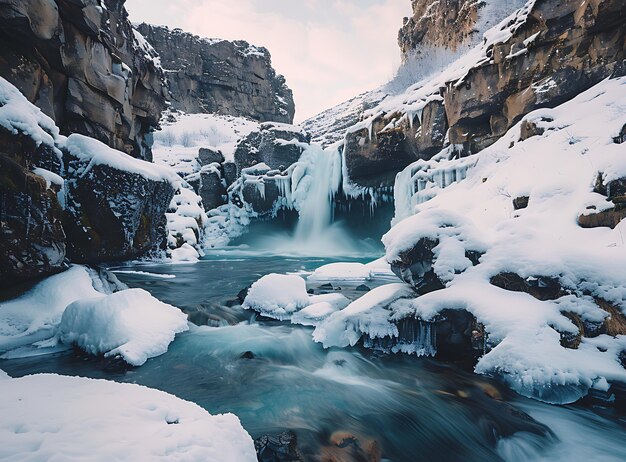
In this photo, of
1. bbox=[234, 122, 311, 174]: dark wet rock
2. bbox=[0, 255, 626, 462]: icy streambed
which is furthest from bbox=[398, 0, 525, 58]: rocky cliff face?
bbox=[0, 255, 626, 462]: icy streambed

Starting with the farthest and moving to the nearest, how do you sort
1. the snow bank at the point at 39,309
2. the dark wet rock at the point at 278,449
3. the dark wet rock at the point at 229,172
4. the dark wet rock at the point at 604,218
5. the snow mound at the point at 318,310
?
the dark wet rock at the point at 229,172 → the snow mound at the point at 318,310 → the snow bank at the point at 39,309 → the dark wet rock at the point at 604,218 → the dark wet rock at the point at 278,449

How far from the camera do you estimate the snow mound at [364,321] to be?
483cm

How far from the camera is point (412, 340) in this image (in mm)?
4676

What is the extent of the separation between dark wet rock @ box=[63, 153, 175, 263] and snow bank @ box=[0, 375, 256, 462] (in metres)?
7.96

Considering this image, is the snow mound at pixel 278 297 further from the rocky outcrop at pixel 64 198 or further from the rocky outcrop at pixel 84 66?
the rocky outcrop at pixel 84 66

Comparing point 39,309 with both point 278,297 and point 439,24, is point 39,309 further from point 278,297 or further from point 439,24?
point 439,24

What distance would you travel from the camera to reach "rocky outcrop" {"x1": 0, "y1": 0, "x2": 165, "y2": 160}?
336 inches

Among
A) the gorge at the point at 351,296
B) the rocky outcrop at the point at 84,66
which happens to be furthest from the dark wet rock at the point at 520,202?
the rocky outcrop at the point at 84,66

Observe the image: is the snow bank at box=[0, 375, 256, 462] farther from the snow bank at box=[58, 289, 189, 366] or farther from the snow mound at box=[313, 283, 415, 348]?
the snow mound at box=[313, 283, 415, 348]

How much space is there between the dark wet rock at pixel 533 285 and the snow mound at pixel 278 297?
386cm

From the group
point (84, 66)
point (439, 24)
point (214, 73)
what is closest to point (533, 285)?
point (84, 66)

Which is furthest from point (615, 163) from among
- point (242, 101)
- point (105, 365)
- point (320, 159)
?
point (242, 101)

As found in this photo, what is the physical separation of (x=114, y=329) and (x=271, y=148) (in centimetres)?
2075

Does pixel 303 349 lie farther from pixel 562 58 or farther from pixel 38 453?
pixel 562 58
